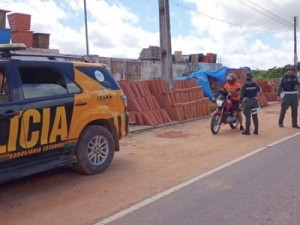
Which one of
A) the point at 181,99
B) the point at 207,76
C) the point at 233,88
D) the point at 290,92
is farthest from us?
the point at 207,76

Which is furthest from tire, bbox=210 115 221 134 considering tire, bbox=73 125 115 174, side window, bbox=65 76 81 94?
side window, bbox=65 76 81 94

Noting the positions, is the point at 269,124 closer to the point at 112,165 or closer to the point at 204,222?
the point at 112,165

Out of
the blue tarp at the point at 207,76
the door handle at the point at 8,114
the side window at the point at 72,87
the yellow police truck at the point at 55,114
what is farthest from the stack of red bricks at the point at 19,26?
the door handle at the point at 8,114

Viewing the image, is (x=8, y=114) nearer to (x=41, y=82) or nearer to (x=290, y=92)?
(x=41, y=82)

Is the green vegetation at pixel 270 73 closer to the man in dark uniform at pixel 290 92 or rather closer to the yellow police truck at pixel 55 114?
the man in dark uniform at pixel 290 92

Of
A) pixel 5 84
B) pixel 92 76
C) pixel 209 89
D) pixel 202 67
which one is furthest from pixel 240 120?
pixel 202 67

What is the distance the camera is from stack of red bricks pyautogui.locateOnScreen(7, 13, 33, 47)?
16156mm

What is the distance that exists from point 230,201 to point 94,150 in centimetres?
253

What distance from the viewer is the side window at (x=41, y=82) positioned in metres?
6.02

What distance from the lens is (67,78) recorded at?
6.68 meters

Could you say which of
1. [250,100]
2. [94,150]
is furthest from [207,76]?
[94,150]

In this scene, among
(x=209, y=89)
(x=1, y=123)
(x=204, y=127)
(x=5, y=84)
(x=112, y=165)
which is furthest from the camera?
(x=209, y=89)

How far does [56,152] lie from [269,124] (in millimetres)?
9298

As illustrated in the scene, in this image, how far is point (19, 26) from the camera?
53.4ft
